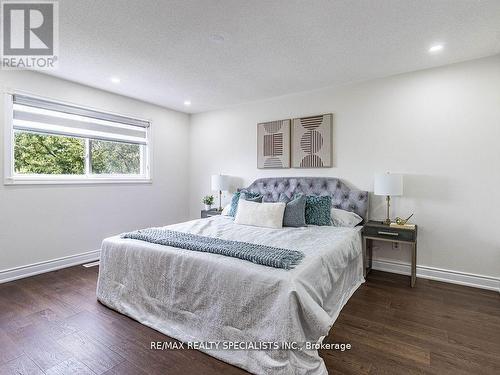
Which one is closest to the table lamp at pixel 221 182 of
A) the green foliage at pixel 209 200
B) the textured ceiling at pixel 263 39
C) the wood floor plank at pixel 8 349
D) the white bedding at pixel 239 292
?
the green foliage at pixel 209 200

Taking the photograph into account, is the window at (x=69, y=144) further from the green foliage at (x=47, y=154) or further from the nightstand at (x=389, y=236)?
the nightstand at (x=389, y=236)

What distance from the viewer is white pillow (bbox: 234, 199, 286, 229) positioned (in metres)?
2.98

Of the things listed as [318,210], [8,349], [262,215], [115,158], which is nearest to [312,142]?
[318,210]

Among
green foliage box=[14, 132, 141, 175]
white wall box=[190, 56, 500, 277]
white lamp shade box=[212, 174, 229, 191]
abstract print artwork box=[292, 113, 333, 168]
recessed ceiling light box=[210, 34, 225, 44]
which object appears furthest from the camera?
white lamp shade box=[212, 174, 229, 191]

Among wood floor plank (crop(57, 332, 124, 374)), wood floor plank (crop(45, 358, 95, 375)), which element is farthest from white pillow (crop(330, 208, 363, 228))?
wood floor plank (crop(45, 358, 95, 375))

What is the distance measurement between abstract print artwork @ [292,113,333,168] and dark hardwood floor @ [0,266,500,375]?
1.77 metres

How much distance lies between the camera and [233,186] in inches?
178

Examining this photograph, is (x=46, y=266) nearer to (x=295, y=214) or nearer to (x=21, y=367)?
(x=21, y=367)

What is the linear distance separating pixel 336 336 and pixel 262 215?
144cm

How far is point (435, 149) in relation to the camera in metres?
2.97

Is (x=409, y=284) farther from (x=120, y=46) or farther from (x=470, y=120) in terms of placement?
(x=120, y=46)

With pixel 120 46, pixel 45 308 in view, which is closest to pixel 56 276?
pixel 45 308

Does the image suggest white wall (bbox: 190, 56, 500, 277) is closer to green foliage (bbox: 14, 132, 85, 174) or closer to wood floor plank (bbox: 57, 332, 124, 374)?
wood floor plank (bbox: 57, 332, 124, 374)

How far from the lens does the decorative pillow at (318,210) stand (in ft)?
10.1
